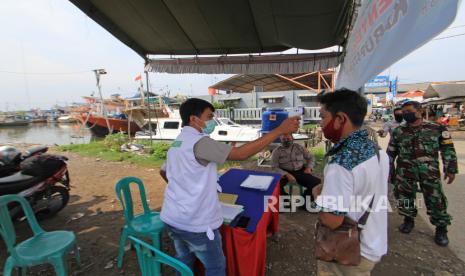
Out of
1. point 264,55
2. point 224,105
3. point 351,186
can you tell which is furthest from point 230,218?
point 224,105

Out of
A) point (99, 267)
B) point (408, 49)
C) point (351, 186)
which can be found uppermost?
point (408, 49)

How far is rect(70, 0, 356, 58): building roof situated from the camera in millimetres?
2842

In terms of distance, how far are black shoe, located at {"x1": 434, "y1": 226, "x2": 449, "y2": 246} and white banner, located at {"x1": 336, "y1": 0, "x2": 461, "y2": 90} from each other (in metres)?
2.79

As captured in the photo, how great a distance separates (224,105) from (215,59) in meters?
18.0

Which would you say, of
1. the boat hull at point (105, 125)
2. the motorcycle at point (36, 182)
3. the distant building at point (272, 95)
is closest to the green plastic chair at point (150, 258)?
the motorcycle at point (36, 182)

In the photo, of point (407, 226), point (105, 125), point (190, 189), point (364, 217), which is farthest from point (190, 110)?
point (105, 125)

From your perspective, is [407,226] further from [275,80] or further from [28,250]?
[275,80]

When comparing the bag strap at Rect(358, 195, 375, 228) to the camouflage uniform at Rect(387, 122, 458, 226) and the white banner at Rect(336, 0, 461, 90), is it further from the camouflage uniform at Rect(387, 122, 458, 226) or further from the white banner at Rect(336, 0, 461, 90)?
the camouflage uniform at Rect(387, 122, 458, 226)

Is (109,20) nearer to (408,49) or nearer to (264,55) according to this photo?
(264,55)

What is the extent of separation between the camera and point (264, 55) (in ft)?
14.6

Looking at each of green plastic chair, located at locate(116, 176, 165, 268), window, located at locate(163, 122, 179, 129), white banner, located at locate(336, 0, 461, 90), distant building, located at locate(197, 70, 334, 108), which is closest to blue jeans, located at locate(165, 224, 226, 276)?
green plastic chair, located at locate(116, 176, 165, 268)

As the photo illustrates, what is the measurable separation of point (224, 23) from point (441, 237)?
3.94 metres

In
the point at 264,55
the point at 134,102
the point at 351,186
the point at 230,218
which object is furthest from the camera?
the point at 134,102

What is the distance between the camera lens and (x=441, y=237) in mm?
2789
